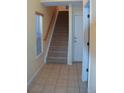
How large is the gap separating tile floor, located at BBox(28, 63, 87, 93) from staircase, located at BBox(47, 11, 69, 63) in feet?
3.47

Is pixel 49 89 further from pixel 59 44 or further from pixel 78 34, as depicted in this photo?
pixel 59 44

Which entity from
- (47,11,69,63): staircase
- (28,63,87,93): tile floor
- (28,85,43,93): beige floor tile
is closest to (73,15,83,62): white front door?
(47,11,69,63): staircase

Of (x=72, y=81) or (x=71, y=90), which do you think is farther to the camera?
(x=72, y=81)

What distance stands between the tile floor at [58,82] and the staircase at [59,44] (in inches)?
41.6

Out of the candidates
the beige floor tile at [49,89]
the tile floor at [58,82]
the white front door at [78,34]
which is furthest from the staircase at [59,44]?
the beige floor tile at [49,89]

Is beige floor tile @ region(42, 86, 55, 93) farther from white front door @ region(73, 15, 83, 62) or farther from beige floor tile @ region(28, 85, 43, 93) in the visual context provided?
white front door @ region(73, 15, 83, 62)

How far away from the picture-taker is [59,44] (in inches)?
311

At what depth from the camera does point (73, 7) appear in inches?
285

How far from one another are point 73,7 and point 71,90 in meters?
4.30

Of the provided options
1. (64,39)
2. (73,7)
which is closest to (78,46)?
(64,39)

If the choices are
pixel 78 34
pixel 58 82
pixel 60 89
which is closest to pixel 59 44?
pixel 78 34

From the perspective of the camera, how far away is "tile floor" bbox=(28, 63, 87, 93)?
13.3 feet

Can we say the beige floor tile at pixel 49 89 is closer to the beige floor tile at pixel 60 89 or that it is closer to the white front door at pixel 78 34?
the beige floor tile at pixel 60 89
